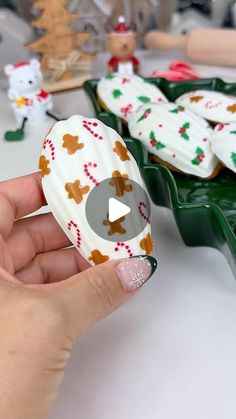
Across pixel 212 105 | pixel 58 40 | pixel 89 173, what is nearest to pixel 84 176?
pixel 89 173

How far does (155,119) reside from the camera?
486 mm

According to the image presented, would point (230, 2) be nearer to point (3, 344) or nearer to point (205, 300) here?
point (205, 300)

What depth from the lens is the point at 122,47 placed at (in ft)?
2.44

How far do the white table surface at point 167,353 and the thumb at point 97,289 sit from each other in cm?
6

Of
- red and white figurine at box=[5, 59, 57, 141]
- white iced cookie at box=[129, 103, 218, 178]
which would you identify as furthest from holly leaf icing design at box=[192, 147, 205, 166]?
red and white figurine at box=[5, 59, 57, 141]

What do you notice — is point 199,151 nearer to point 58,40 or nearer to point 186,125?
point 186,125

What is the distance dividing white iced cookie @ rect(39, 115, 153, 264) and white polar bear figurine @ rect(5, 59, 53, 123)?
296 millimetres

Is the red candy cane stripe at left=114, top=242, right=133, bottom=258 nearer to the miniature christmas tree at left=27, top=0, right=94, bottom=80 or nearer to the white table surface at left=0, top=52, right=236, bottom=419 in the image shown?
the white table surface at left=0, top=52, right=236, bottom=419

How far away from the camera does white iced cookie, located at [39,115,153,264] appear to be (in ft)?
1.12

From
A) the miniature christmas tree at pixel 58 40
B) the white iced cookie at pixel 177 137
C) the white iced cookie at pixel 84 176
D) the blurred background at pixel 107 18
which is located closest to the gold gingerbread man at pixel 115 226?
the white iced cookie at pixel 84 176

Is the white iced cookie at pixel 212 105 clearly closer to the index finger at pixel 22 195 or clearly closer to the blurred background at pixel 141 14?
the index finger at pixel 22 195

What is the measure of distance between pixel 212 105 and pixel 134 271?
26 cm

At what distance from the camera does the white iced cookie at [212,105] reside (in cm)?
50

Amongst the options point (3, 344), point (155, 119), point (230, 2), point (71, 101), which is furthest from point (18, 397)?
point (230, 2)
